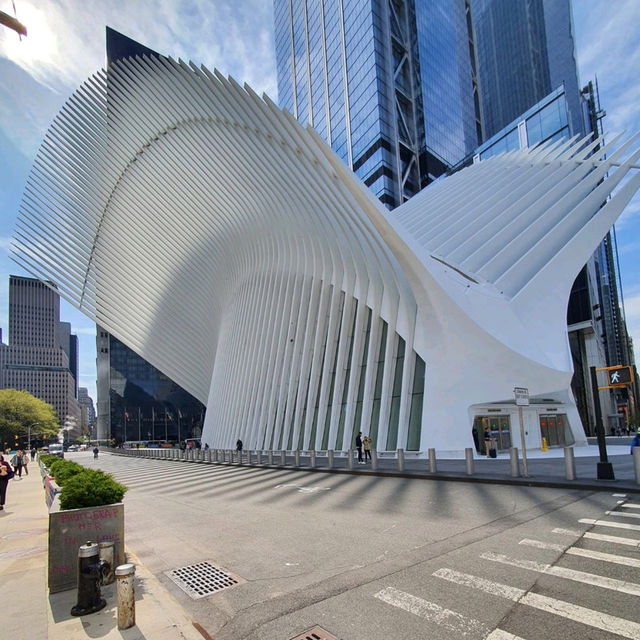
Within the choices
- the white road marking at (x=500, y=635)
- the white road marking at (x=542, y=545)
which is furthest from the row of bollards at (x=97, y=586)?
the white road marking at (x=542, y=545)

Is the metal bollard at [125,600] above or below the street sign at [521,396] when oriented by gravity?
below

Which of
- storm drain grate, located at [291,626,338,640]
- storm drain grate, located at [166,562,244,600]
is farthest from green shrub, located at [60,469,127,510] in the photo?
storm drain grate, located at [291,626,338,640]

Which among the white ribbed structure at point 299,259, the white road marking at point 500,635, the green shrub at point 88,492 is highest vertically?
the white ribbed structure at point 299,259

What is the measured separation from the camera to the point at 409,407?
2161 centimetres

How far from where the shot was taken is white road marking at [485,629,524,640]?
3854mm

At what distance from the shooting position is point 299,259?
1152 inches

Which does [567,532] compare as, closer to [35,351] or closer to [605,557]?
[605,557]

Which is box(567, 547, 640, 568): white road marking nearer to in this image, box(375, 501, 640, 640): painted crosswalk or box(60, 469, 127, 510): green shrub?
box(375, 501, 640, 640): painted crosswalk

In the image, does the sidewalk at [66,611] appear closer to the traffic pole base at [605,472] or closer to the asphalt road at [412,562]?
the asphalt road at [412,562]

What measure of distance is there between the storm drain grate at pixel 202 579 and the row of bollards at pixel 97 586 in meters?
0.89

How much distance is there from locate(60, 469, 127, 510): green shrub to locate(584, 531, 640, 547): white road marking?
6603 millimetres

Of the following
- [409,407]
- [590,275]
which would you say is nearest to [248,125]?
[409,407]

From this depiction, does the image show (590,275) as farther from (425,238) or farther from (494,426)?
(494,426)

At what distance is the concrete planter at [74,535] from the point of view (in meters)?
5.60
